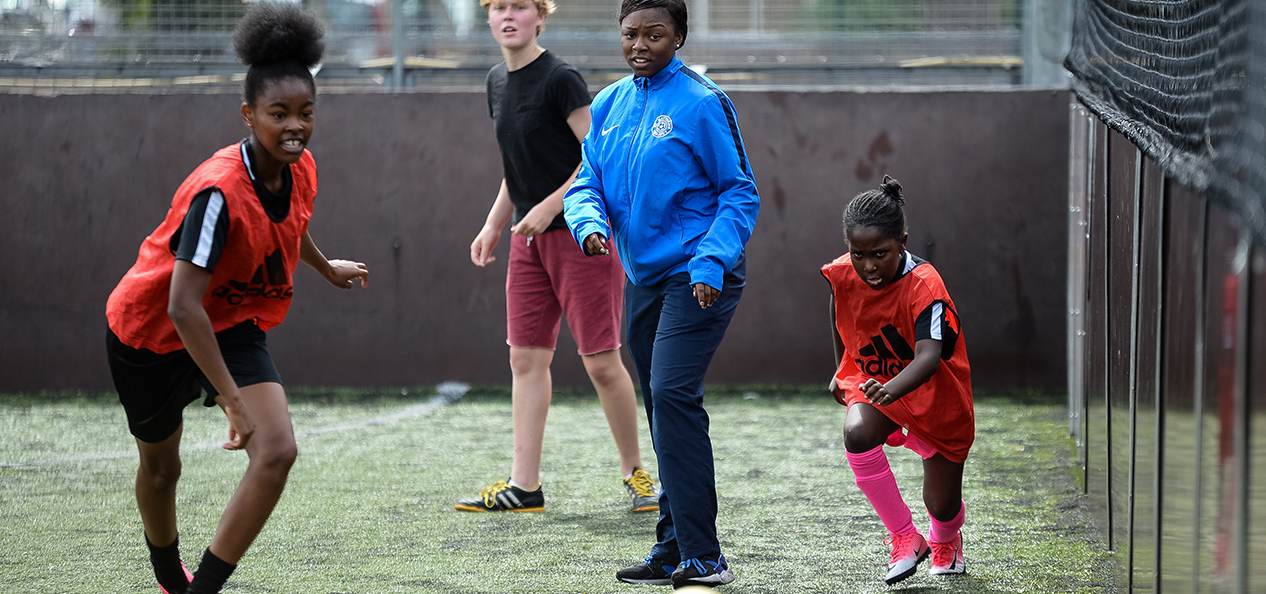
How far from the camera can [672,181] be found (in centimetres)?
360

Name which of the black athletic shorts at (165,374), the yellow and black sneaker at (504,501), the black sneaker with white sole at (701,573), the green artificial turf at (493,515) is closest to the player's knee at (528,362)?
the yellow and black sneaker at (504,501)

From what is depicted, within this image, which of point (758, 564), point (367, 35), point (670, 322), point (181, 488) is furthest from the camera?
point (367, 35)

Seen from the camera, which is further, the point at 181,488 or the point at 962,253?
the point at 962,253

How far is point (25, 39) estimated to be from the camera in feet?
25.8

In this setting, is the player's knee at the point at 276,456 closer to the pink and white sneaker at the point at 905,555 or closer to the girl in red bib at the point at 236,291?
the girl in red bib at the point at 236,291

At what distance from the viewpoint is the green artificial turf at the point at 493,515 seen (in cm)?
384

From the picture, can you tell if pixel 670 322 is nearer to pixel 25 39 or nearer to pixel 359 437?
pixel 359 437

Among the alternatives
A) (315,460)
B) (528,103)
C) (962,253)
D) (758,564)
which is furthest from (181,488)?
(962,253)

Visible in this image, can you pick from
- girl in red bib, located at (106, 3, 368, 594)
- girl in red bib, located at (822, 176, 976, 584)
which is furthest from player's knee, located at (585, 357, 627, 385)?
girl in red bib, located at (106, 3, 368, 594)

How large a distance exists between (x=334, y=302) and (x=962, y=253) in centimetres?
413

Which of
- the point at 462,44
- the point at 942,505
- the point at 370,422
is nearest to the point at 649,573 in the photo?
the point at 942,505

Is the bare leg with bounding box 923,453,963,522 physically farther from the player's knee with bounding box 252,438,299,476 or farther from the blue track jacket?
the player's knee with bounding box 252,438,299,476

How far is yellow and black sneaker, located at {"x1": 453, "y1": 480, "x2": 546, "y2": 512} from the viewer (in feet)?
15.7

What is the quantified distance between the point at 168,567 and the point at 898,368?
2290mm
